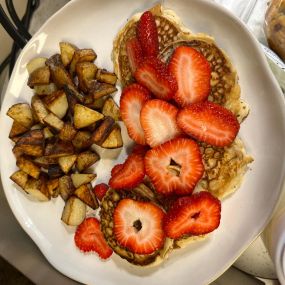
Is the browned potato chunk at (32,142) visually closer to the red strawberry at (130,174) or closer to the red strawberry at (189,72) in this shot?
the red strawberry at (130,174)

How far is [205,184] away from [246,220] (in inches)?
5.8

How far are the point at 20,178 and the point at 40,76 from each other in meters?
0.30

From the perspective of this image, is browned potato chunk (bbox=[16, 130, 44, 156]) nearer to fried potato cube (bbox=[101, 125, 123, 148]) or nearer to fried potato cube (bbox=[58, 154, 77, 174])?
fried potato cube (bbox=[58, 154, 77, 174])

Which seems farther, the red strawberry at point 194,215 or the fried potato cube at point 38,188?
the fried potato cube at point 38,188

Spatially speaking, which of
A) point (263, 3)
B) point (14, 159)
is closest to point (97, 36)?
point (14, 159)

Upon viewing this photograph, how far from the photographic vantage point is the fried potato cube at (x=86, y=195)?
4.17 ft

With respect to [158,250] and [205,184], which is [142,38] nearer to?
[205,184]

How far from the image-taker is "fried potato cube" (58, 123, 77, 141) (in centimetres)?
123

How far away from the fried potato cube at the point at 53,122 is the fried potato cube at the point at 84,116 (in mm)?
48

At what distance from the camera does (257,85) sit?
1196mm

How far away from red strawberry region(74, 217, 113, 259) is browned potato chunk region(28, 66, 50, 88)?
413mm

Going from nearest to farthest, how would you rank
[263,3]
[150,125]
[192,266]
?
[150,125]
[192,266]
[263,3]

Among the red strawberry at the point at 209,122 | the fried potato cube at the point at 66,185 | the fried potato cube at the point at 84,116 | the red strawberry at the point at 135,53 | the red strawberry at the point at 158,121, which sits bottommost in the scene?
the fried potato cube at the point at 66,185

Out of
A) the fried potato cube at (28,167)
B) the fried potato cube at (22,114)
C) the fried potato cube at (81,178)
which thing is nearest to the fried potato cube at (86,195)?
the fried potato cube at (81,178)
